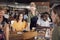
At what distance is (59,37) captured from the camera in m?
1.08

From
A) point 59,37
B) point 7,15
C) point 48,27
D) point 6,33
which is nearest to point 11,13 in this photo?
point 7,15

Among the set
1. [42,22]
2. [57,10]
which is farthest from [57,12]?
[42,22]

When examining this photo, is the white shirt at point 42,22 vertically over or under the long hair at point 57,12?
under

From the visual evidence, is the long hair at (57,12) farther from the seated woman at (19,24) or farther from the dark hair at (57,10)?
the seated woman at (19,24)

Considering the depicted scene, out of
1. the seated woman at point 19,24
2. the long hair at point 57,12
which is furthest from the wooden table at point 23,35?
the long hair at point 57,12

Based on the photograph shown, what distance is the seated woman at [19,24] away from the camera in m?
1.12

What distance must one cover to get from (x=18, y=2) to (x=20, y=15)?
0.11m

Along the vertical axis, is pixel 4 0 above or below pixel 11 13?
above

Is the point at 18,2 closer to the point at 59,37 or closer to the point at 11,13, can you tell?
the point at 11,13

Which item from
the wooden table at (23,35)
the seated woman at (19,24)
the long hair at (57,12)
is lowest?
the wooden table at (23,35)

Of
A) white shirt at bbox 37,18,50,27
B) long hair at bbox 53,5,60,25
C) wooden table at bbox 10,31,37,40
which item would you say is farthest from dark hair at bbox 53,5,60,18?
wooden table at bbox 10,31,37,40

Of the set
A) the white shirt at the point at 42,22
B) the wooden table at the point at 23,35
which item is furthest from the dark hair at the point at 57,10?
the wooden table at the point at 23,35

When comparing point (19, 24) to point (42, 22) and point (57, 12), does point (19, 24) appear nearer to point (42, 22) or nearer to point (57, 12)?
point (42, 22)

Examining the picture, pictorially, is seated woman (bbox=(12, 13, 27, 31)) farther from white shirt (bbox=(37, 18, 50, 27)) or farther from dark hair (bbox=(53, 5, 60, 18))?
dark hair (bbox=(53, 5, 60, 18))
